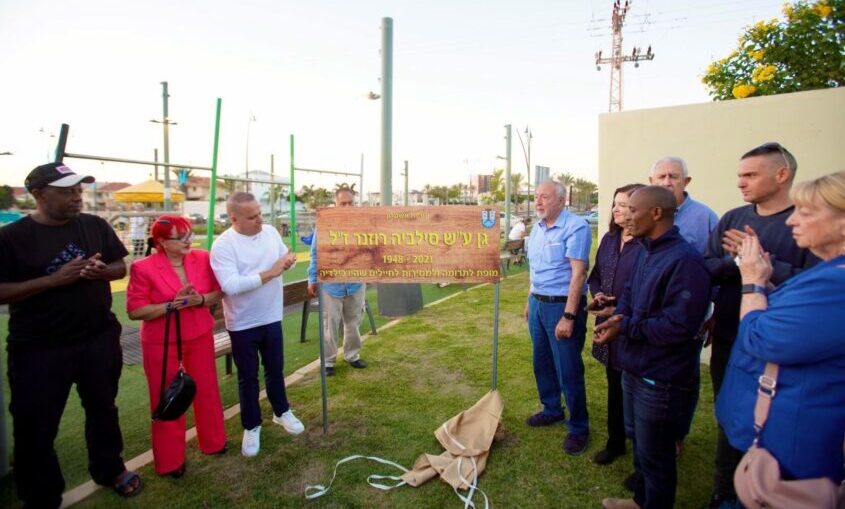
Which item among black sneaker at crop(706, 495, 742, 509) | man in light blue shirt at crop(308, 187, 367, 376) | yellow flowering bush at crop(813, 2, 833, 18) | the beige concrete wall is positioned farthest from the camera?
yellow flowering bush at crop(813, 2, 833, 18)

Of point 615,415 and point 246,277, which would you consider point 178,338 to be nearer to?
point 246,277

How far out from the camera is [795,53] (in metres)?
6.05

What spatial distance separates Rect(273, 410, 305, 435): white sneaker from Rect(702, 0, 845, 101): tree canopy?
6.86 m

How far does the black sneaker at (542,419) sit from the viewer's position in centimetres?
364

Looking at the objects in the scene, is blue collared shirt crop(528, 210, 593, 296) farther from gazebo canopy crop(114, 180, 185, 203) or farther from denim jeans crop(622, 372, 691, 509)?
gazebo canopy crop(114, 180, 185, 203)

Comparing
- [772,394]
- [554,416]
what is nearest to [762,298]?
[772,394]

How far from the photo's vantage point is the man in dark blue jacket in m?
2.06

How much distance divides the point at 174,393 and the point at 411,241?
1839 millimetres

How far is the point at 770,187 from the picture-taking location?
7.74 feet

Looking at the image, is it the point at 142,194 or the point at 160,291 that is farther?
the point at 142,194

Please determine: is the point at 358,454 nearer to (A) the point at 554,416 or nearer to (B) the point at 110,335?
(A) the point at 554,416

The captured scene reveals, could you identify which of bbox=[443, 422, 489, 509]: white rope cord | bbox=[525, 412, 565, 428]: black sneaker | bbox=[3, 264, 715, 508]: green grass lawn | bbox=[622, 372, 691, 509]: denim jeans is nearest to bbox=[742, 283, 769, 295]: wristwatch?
bbox=[622, 372, 691, 509]: denim jeans

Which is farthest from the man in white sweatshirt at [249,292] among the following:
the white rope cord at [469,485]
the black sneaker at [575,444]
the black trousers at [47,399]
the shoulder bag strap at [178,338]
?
the black sneaker at [575,444]

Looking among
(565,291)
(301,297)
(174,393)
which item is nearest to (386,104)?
(301,297)
